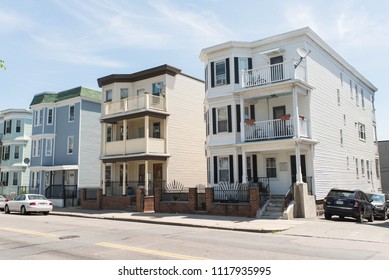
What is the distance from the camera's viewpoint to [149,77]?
29.1 metres

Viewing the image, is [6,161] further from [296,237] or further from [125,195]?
[296,237]

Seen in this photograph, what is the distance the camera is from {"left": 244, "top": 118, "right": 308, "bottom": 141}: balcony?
20031 mm

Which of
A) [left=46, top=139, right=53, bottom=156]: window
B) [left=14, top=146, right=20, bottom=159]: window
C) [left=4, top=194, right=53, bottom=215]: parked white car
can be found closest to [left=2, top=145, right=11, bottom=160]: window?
[left=14, top=146, right=20, bottom=159]: window

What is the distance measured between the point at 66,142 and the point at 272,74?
21363 millimetres

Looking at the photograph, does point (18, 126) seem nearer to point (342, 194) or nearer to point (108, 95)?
point (108, 95)

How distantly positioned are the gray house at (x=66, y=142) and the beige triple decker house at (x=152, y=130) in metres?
3.57

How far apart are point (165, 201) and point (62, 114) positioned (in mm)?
17562

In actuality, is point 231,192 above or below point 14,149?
below

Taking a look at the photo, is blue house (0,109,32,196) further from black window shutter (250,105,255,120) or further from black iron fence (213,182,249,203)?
black window shutter (250,105,255,120)

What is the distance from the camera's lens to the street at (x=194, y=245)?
8.97 metres

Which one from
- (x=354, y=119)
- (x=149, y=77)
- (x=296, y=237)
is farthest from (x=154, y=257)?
(x=354, y=119)

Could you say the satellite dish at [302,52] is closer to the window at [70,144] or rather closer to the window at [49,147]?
the window at [70,144]

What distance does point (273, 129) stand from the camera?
2053cm

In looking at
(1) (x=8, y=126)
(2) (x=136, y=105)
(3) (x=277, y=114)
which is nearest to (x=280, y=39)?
(3) (x=277, y=114)
